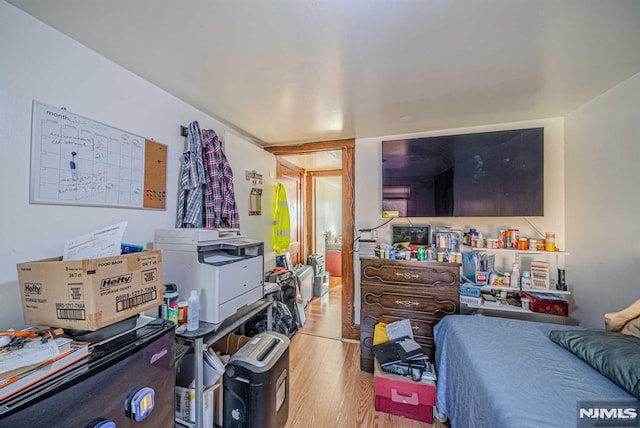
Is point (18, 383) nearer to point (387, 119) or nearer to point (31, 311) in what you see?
point (31, 311)

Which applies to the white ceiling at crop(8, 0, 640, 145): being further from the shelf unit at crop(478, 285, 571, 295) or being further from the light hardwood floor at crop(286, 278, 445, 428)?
the light hardwood floor at crop(286, 278, 445, 428)

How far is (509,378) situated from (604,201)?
154 centimetres

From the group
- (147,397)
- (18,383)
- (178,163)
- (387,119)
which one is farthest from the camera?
(387,119)

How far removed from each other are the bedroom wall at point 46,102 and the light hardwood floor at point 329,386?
5.28 feet

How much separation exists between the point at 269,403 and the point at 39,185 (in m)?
1.60

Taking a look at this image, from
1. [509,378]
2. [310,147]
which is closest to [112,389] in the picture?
[509,378]

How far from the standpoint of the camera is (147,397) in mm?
811

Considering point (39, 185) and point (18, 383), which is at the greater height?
point (39, 185)

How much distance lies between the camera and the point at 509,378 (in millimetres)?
1047

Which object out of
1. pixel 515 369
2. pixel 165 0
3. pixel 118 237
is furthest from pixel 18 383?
pixel 515 369

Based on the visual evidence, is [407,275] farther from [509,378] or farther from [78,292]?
[78,292]

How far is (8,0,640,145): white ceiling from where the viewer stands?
100cm

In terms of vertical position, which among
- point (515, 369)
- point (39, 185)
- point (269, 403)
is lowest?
point (269, 403)

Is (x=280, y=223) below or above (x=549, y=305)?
above
